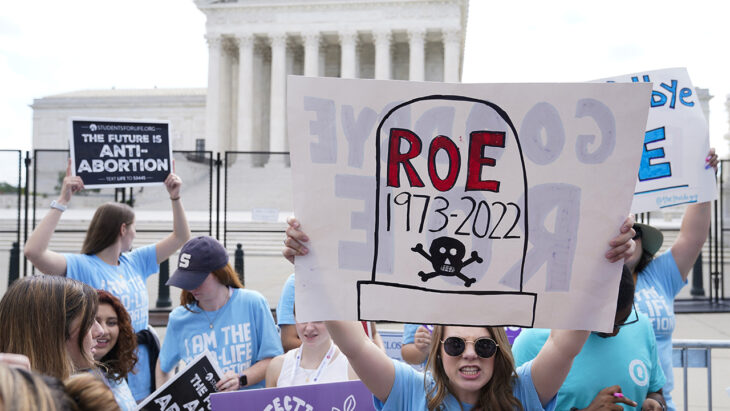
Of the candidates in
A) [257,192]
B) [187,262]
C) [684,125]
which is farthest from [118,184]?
[257,192]

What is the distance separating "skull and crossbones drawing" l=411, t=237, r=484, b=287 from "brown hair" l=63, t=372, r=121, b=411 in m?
1.00

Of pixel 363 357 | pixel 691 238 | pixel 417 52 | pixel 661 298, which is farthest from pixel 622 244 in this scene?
pixel 417 52

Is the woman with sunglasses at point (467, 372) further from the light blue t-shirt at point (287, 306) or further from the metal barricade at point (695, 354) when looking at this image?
the metal barricade at point (695, 354)

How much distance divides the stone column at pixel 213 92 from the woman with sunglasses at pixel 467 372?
44246 millimetres

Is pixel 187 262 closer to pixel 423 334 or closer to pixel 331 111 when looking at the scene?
pixel 423 334

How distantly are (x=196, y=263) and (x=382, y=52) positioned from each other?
4220 cm

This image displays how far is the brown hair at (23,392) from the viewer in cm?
104

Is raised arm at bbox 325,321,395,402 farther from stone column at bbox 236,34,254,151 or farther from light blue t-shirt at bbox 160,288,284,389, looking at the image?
stone column at bbox 236,34,254,151

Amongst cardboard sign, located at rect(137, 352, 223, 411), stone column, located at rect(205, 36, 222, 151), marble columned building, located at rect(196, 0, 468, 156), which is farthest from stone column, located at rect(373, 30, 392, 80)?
cardboard sign, located at rect(137, 352, 223, 411)

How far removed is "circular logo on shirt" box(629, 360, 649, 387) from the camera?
7.86 feet

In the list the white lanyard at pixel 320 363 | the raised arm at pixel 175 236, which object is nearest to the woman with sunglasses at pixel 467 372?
the white lanyard at pixel 320 363

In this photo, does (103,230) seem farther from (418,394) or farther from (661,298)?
(661,298)

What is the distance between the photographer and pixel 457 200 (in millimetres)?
1887

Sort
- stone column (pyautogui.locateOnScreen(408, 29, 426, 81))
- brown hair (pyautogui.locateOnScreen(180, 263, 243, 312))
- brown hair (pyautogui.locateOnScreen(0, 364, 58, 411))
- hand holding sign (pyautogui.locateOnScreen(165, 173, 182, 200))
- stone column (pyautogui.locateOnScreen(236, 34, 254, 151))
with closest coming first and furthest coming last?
1. brown hair (pyautogui.locateOnScreen(0, 364, 58, 411))
2. brown hair (pyautogui.locateOnScreen(180, 263, 243, 312))
3. hand holding sign (pyautogui.locateOnScreen(165, 173, 182, 200))
4. stone column (pyautogui.locateOnScreen(408, 29, 426, 81))
5. stone column (pyautogui.locateOnScreen(236, 34, 254, 151))
